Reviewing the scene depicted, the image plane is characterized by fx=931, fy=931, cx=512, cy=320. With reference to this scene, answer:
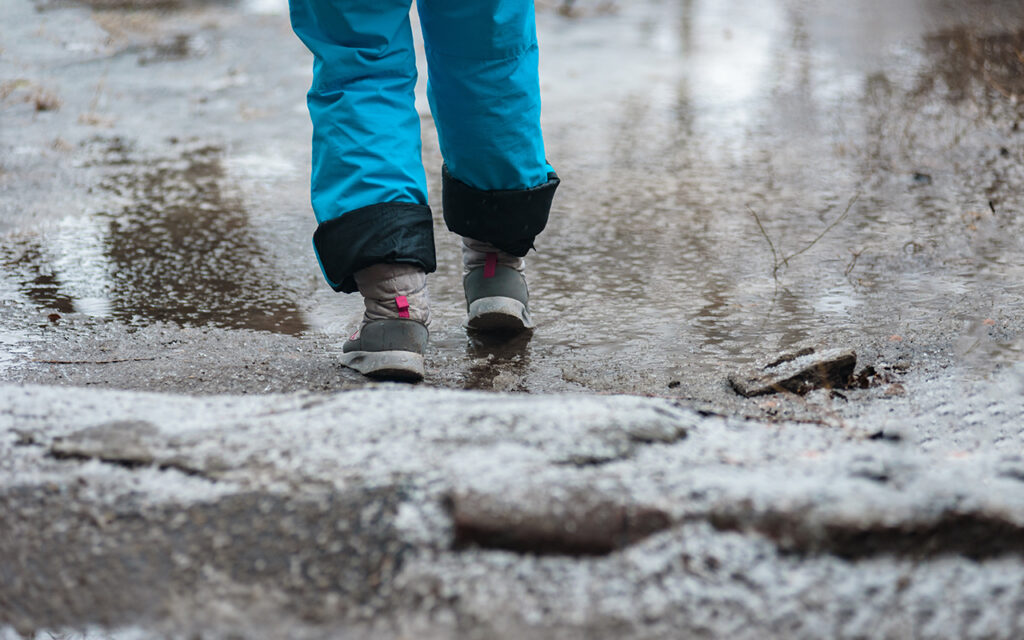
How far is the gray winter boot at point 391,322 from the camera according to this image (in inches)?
69.7

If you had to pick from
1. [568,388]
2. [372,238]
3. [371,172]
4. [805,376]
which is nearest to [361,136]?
[371,172]

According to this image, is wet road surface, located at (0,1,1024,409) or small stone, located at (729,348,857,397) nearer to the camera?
small stone, located at (729,348,857,397)

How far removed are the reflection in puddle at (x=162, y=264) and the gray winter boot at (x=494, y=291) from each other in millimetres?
398

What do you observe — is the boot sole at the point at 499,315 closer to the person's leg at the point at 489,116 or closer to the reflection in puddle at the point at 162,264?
the person's leg at the point at 489,116

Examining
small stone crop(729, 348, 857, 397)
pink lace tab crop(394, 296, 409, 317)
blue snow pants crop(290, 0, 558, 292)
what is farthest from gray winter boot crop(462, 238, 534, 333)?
small stone crop(729, 348, 857, 397)

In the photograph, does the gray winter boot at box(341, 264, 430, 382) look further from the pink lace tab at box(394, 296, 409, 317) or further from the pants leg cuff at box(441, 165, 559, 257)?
the pants leg cuff at box(441, 165, 559, 257)

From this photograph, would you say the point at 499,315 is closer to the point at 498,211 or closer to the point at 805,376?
the point at 498,211

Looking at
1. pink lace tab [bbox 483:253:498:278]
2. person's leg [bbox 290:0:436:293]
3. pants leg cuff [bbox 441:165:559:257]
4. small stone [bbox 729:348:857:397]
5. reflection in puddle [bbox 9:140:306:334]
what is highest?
person's leg [bbox 290:0:436:293]

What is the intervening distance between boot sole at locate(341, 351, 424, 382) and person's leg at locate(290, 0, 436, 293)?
0.17 m

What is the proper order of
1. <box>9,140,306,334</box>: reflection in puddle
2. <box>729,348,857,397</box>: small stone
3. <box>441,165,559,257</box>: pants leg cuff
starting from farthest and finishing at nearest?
<box>9,140,306,334</box>: reflection in puddle < <box>441,165,559,257</box>: pants leg cuff < <box>729,348,857,397</box>: small stone

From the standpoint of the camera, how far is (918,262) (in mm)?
2312

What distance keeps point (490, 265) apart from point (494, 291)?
0.07 metres

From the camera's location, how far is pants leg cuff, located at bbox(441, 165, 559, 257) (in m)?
1.97

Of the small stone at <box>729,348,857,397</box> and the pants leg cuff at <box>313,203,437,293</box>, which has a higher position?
the pants leg cuff at <box>313,203,437,293</box>
